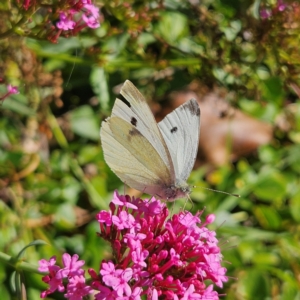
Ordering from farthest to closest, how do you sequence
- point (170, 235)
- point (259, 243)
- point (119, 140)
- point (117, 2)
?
1. point (259, 243)
2. point (117, 2)
3. point (119, 140)
4. point (170, 235)

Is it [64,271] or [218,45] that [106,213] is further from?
[218,45]

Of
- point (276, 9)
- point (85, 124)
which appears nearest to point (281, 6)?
point (276, 9)

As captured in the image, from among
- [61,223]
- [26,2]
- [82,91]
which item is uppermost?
[26,2]

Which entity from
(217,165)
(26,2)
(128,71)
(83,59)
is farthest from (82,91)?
(26,2)

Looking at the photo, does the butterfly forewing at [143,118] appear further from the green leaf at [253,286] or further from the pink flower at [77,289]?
the green leaf at [253,286]

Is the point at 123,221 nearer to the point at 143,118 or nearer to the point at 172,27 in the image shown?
the point at 143,118

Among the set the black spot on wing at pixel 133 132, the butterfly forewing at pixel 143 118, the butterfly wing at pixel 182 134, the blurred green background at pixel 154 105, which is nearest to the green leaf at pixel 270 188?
the blurred green background at pixel 154 105

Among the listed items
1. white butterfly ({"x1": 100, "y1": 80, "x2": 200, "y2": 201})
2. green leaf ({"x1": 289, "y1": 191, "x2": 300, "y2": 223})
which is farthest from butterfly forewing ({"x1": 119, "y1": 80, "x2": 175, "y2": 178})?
green leaf ({"x1": 289, "y1": 191, "x2": 300, "y2": 223})
